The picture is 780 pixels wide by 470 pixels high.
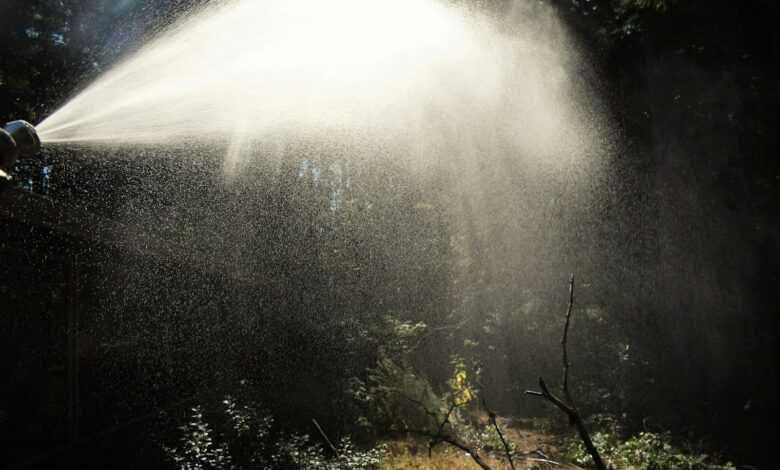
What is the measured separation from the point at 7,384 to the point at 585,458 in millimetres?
7881

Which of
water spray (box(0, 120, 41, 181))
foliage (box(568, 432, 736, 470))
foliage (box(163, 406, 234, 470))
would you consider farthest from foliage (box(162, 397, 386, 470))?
water spray (box(0, 120, 41, 181))

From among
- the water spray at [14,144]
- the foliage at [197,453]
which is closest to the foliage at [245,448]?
the foliage at [197,453]

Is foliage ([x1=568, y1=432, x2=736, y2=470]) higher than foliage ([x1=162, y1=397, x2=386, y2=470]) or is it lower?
lower

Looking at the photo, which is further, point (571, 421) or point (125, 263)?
point (125, 263)

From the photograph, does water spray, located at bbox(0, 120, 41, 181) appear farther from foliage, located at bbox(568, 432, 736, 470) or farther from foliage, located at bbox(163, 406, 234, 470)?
foliage, located at bbox(568, 432, 736, 470)

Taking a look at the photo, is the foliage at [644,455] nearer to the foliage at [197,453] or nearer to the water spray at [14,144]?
the foliage at [197,453]

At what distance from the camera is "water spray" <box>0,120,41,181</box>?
1.64 meters

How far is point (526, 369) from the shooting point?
13273 millimetres

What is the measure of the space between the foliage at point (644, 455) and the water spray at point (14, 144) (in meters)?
7.81

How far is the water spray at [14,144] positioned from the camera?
1.64 metres

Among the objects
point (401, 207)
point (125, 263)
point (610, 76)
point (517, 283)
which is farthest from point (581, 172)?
point (125, 263)

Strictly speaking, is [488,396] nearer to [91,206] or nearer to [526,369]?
[526,369]

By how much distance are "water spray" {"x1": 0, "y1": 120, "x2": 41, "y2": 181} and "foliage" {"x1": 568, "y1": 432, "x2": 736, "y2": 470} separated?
7812 millimetres

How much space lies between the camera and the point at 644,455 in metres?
7.23
